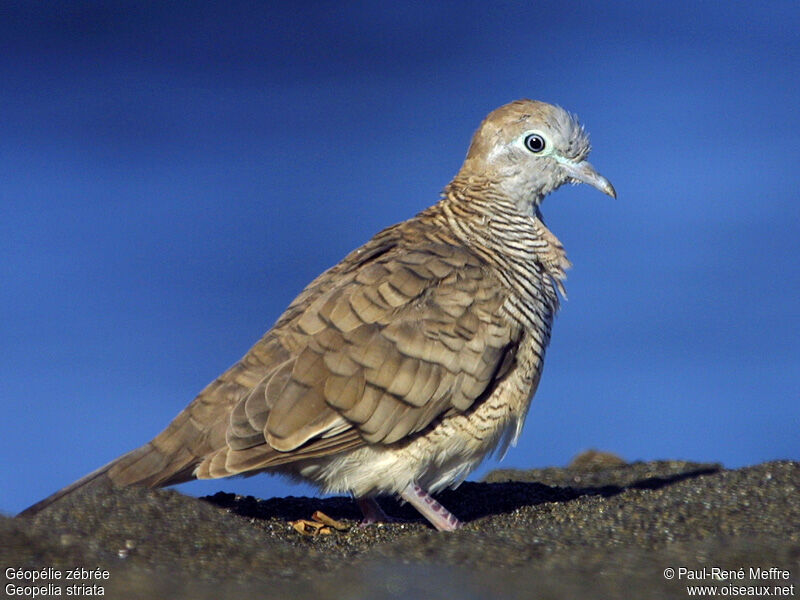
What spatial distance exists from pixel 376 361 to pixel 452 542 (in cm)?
133

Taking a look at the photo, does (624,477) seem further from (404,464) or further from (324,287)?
(324,287)

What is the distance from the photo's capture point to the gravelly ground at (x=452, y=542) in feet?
11.6

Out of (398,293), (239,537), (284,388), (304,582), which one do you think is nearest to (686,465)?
(398,293)

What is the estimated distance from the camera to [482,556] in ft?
13.3

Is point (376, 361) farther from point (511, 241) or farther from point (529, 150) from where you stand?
point (529, 150)

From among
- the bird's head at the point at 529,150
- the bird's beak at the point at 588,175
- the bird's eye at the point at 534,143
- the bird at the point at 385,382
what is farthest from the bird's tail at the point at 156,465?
the bird's beak at the point at 588,175

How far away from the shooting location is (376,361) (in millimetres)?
5492

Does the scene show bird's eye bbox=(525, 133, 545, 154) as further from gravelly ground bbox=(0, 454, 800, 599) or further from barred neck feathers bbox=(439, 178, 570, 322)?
gravelly ground bbox=(0, 454, 800, 599)

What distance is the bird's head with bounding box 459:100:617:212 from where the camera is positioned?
6562 mm

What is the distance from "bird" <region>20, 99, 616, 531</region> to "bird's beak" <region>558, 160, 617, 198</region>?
67 centimetres

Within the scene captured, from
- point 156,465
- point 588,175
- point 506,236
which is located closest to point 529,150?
point 588,175

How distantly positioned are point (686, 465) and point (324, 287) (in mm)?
2866

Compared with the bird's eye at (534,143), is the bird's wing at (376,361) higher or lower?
lower

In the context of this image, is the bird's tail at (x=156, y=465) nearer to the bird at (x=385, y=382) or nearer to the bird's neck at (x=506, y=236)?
the bird at (x=385, y=382)
